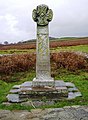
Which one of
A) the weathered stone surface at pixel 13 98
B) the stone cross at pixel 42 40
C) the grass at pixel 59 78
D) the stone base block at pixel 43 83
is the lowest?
the grass at pixel 59 78

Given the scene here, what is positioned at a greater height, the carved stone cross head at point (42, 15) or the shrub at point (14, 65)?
the carved stone cross head at point (42, 15)

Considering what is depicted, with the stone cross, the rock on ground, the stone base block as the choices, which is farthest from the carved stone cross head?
the rock on ground

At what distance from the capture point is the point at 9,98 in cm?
991

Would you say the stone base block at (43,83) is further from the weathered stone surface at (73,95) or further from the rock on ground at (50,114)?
the rock on ground at (50,114)

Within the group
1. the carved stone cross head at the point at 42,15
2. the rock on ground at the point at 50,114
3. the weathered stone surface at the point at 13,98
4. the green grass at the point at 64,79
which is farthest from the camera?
the carved stone cross head at the point at 42,15

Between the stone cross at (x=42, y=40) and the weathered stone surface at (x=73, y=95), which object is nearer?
the weathered stone surface at (x=73, y=95)

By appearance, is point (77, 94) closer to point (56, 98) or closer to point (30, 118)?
point (56, 98)

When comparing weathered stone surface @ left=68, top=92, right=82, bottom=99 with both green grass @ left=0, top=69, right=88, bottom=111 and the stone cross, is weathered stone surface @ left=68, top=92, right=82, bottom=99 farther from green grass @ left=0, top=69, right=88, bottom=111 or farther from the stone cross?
the stone cross

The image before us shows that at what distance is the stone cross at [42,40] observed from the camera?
409 inches

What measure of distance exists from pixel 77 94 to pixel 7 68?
26.1 ft

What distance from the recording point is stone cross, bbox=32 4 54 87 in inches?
409

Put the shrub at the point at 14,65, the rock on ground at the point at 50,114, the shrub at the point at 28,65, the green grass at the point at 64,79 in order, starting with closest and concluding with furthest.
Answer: the rock on ground at the point at 50,114 → the green grass at the point at 64,79 → the shrub at the point at 14,65 → the shrub at the point at 28,65

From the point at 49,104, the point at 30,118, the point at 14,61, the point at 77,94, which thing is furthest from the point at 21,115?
the point at 14,61

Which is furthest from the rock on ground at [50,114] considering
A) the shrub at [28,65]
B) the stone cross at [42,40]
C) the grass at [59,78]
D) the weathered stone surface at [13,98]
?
the shrub at [28,65]
